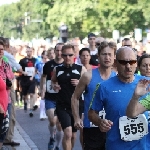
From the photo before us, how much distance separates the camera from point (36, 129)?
14789 millimetres

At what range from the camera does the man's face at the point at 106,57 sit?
7410 mm

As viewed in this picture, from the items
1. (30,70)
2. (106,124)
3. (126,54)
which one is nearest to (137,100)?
(106,124)

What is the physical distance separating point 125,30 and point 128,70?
4415cm

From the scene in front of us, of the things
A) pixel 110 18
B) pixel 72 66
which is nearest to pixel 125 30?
pixel 110 18

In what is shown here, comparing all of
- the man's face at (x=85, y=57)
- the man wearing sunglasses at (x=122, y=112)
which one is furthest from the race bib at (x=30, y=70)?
the man wearing sunglasses at (x=122, y=112)

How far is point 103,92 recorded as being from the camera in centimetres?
575

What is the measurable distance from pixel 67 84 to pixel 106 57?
2227 millimetres

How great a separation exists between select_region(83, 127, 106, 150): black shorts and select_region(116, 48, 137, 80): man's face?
2.31 metres

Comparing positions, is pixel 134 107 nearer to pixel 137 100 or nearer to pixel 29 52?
pixel 137 100

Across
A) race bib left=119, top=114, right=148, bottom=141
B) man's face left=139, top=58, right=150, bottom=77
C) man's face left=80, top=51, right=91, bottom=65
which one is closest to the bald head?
race bib left=119, top=114, right=148, bottom=141

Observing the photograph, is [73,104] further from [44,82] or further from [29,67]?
[29,67]

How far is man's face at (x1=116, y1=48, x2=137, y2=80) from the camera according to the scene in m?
5.54

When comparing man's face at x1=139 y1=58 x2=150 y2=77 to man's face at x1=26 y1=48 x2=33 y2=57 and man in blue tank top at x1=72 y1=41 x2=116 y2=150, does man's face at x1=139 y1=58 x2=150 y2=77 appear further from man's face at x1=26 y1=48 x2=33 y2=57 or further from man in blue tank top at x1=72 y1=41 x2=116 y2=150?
man's face at x1=26 y1=48 x2=33 y2=57

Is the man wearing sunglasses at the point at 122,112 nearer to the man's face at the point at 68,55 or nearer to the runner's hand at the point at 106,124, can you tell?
the runner's hand at the point at 106,124
